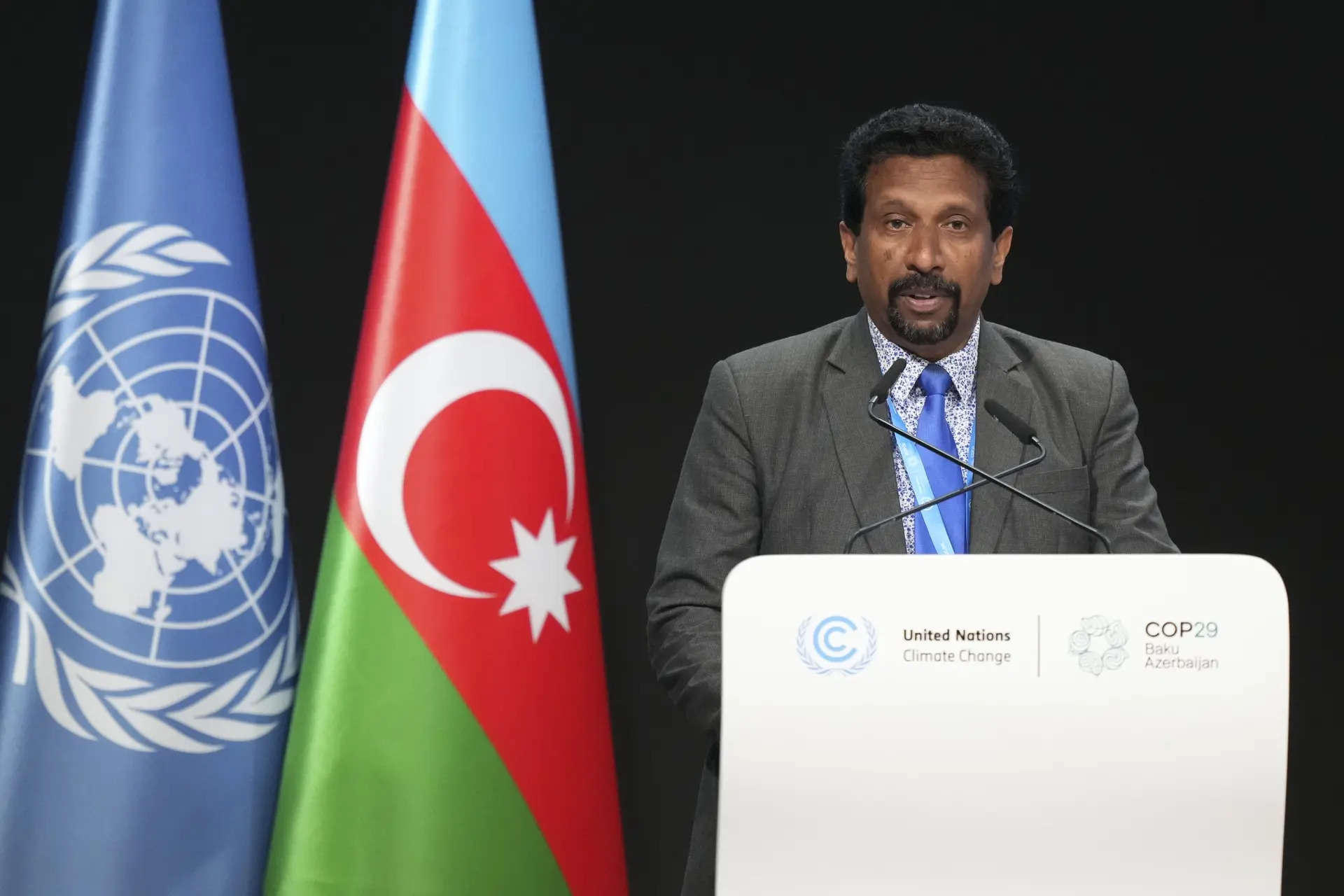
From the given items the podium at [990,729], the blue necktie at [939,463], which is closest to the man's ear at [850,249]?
the blue necktie at [939,463]

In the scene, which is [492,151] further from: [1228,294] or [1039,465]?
[1228,294]

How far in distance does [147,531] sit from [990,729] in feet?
5.44

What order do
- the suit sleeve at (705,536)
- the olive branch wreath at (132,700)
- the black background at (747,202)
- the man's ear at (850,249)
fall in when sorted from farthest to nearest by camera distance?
1. the black background at (747,202)
2. the olive branch wreath at (132,700)
3. the man's ear at (850,249)
4. the suit sleeve at (705,536)

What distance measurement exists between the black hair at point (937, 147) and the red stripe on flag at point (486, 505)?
2.81 ft

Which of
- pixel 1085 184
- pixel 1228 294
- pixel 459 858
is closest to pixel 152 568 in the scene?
pixel 459 858

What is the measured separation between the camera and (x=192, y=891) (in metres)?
2.43

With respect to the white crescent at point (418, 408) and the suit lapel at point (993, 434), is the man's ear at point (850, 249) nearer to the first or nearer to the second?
A: the suit lapel at point (993, 434)

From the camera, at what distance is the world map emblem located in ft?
7.77

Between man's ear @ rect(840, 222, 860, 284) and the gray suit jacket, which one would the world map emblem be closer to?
the gray suit jacket

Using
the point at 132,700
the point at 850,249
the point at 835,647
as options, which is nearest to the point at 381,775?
the point at 132,700

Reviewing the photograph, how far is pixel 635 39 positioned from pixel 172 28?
104cm

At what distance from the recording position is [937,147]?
1.79 metres

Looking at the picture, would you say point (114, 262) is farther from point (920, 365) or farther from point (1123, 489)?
point (1123, 489)

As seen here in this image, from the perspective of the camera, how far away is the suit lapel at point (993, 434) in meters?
1.67
